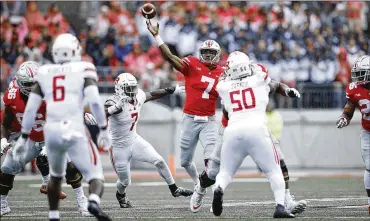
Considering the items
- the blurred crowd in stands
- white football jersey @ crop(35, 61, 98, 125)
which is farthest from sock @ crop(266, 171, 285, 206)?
the blurred crowd in stands

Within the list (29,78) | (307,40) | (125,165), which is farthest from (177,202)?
(307,40)

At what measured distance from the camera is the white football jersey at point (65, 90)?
8.43 metres

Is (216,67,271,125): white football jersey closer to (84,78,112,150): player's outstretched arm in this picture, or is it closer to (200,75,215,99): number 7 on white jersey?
(84,78,112,150): player's outstretched arm

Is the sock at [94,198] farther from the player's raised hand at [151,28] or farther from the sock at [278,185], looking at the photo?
the player's raised hand at [151,28]

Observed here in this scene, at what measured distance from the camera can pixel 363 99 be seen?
1044cm

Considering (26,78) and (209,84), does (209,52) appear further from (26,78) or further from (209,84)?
(26,78)

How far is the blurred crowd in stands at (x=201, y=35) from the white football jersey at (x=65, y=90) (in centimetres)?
1075

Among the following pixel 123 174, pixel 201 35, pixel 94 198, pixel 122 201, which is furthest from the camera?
pixel 201 35

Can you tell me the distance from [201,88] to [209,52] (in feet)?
1.59

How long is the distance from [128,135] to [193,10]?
1019cm

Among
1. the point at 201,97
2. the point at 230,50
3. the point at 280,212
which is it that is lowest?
the point at 280,212

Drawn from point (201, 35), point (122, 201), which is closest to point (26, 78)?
point (122, 201)

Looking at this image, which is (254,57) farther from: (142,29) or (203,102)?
(203,102)

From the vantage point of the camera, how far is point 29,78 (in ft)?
34.4
